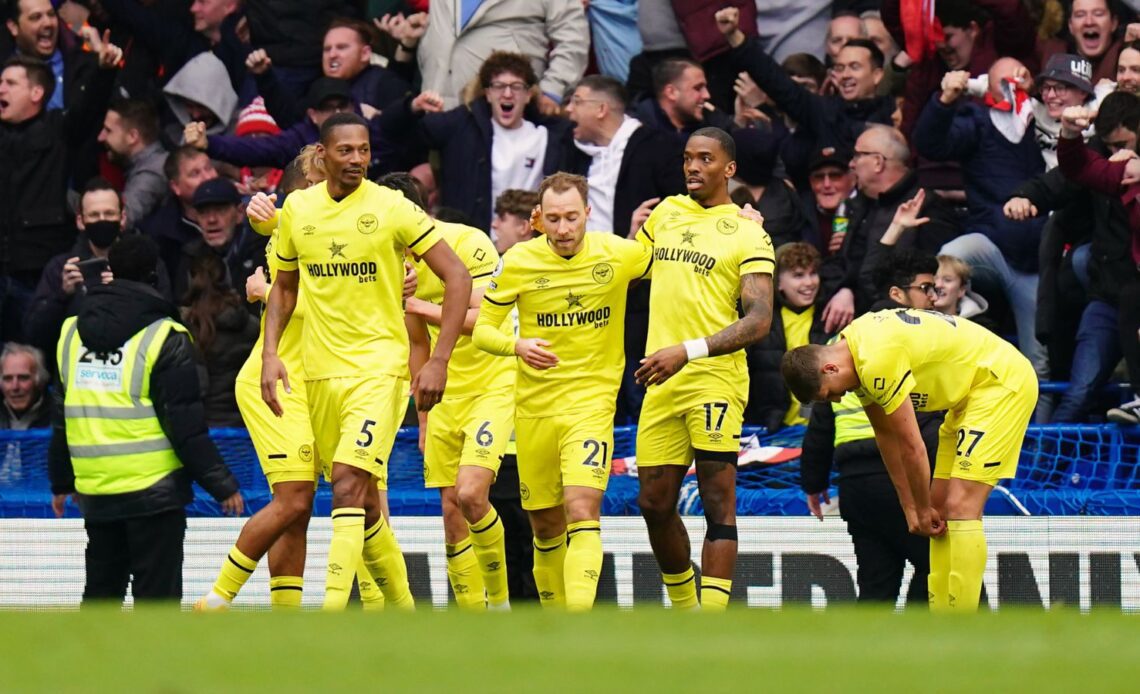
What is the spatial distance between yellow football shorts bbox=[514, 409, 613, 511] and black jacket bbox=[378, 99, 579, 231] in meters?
3.53

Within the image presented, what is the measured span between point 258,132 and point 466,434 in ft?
16.4

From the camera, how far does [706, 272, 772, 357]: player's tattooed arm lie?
1039 centimetres

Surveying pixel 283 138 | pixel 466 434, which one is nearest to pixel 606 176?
pixel 283 138

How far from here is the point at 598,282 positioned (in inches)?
421

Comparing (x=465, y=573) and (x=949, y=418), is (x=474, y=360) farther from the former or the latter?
(x=949, y=418)

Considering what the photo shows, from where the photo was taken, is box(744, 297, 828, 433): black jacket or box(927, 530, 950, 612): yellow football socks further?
box(744, 297, 828, 433): black jacket

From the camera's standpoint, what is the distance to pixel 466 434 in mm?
11156

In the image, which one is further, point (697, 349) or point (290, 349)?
point (290, 349)

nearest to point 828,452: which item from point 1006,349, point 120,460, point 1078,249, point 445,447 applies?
point 1006,349

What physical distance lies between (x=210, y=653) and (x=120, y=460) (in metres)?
5.87

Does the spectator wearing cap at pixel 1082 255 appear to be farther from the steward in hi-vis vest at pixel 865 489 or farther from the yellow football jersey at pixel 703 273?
the yellow football jersey at pixel 703 273

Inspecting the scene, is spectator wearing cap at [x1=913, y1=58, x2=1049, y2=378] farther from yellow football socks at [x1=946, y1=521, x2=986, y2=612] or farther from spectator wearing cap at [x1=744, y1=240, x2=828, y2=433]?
yellow football socks at [x1=946, y1=521, x2=986, y2=612]

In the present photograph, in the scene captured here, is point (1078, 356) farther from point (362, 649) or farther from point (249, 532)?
point (362, 649)

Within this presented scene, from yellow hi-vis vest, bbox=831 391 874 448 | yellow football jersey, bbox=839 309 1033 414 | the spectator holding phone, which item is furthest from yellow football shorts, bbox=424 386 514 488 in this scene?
the spectator holding phone
